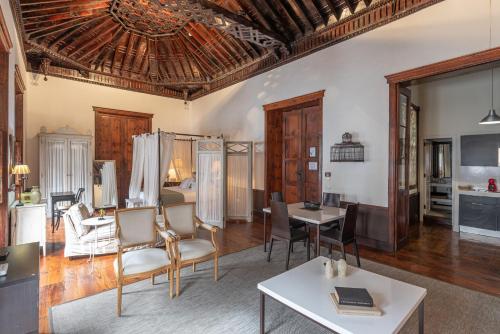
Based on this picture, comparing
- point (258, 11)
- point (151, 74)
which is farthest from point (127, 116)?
point (258, 11)

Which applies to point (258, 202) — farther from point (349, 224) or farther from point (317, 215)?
Answer: point (349, 224)

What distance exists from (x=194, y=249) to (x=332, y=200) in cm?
252

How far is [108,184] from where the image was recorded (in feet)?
23.9

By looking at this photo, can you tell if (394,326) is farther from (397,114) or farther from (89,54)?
(89,54)

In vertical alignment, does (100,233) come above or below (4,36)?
below

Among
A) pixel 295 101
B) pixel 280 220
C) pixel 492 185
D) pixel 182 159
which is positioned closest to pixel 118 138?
pixel 182 159

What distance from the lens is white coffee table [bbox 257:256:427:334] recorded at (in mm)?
1596

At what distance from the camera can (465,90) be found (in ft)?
Result: 17.4

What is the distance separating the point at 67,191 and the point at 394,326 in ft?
24.5

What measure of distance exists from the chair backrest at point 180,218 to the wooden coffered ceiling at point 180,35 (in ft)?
10.2

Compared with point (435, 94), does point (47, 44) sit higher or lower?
higher

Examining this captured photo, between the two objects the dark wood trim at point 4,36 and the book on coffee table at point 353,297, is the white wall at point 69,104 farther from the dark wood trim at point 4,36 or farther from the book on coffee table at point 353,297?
the book on coffee table at point 353,297

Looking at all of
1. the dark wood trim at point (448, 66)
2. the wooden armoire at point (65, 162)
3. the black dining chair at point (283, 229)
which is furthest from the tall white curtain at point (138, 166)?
the dark wood trim at point (448, 66)

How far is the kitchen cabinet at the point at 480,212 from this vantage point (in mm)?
4789
